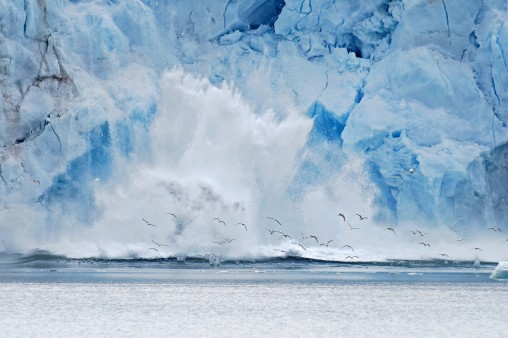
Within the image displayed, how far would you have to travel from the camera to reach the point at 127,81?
34.0 m

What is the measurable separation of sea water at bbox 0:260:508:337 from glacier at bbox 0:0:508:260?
5.49 ft

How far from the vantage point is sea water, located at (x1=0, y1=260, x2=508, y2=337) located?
19.8 metres

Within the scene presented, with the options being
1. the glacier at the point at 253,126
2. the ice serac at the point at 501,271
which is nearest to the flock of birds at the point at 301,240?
the glacier at the point at 253,126

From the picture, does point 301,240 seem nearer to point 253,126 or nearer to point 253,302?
point 253,126

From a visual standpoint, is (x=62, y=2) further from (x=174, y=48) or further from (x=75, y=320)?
(x=75, y=320)

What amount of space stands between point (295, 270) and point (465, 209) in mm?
8103

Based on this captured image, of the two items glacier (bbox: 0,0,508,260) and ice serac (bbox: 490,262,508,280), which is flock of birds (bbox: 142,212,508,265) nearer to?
glacier (bbox: 0,0,508,260)

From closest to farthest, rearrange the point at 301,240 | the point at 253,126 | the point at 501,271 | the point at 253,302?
the point at 253,302 < the point at 501,271 < the point at 301,240 < the point at 253,126

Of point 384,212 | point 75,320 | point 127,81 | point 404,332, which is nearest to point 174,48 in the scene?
point 127,81

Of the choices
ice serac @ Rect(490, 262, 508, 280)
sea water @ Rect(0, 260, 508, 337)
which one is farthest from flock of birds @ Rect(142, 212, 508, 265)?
ice serac @ Rect(490, 262, 508, 280)

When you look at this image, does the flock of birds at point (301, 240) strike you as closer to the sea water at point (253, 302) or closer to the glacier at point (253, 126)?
the glacier at point (253, 126)

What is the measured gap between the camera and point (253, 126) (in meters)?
35.2

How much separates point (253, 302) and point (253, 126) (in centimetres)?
1145

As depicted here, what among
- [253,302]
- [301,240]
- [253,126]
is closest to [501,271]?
[301,240]
